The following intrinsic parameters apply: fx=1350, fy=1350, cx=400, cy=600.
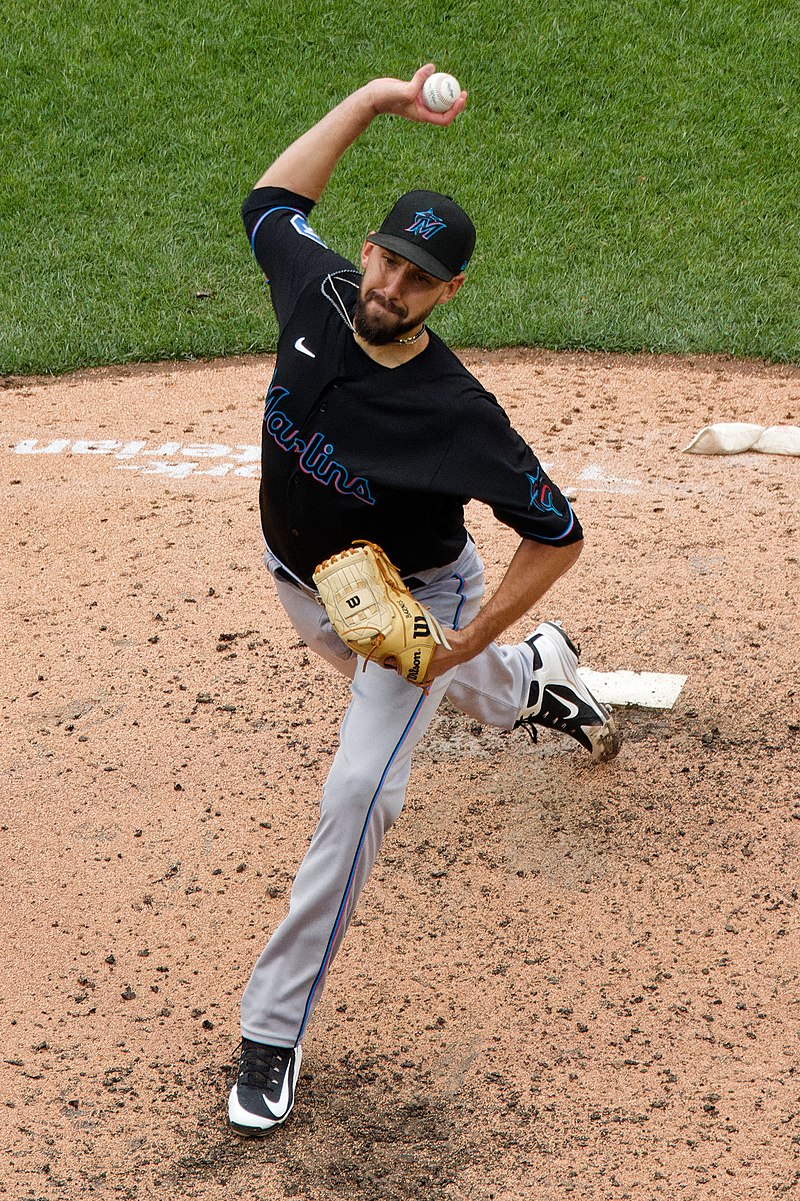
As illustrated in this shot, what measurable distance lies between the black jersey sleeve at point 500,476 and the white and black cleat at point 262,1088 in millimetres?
1375

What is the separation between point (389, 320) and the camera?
3207 millimetres

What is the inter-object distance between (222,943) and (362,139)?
8.05 meters

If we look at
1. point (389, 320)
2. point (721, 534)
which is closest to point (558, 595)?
point (721, 534)

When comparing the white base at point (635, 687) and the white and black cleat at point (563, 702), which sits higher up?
the white and black cleat at point (563, 702)

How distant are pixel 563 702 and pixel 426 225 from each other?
→ 5.31 feet

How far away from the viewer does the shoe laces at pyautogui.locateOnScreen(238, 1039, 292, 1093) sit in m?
3.17

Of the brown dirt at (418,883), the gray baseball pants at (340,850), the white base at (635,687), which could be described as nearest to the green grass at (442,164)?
the brown dirt at (418,883)

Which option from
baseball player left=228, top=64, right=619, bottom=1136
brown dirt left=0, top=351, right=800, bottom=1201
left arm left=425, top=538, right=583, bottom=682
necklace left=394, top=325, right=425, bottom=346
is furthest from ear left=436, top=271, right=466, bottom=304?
brown dirt left=0, top=351, right=800, bottom=1201

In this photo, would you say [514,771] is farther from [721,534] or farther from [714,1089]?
[721,534]

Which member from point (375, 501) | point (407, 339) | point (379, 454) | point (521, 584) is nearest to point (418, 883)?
point (521, 584)

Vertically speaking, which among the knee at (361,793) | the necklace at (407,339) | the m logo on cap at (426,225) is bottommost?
the knee at (361,793)

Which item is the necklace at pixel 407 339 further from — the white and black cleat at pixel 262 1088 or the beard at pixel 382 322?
the white and black cleat at pixel 262 1088

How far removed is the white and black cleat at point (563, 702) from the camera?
4.16 metres

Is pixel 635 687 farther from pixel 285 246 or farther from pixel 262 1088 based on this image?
pixel 262 1088
